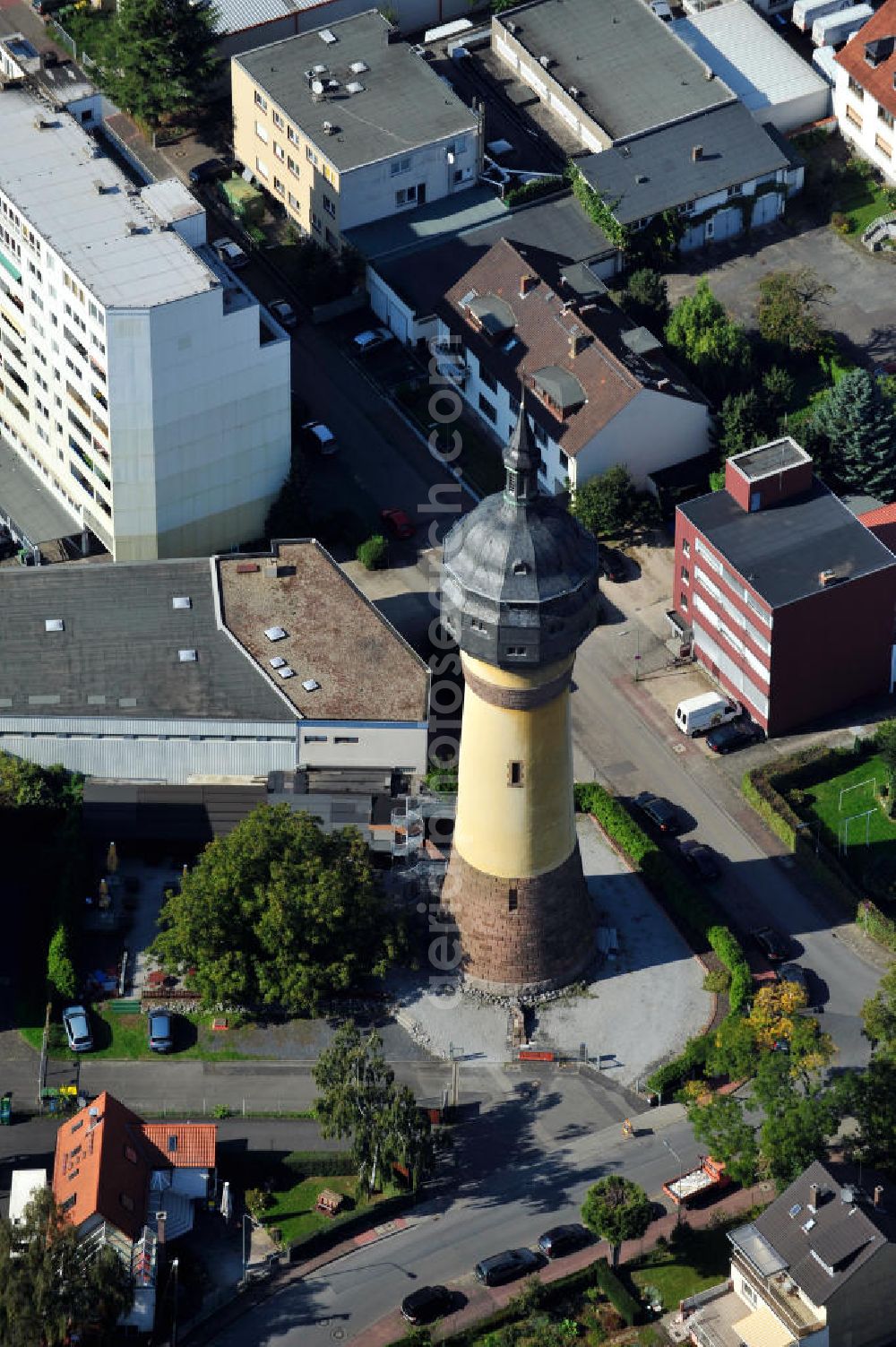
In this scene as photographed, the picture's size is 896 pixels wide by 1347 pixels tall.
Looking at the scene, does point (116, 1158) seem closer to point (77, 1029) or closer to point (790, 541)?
point (77, 1029)

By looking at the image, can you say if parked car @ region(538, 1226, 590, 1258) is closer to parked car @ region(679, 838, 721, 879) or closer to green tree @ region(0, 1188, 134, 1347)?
green tree @ region(0, 1188, 134, 1347)

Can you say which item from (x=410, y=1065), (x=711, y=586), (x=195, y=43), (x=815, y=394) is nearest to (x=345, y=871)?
(x=410, y=1065)

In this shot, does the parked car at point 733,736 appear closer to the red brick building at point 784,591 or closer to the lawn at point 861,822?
the red brick building at point 784,591

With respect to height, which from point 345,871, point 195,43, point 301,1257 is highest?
point 195,43

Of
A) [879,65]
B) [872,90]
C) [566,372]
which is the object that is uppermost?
[879,65]

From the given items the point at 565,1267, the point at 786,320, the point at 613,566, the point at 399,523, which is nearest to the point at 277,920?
the point at 565,1267

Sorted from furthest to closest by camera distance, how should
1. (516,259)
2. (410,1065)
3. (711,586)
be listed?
(516,259) → (711,586) → (410,1065)

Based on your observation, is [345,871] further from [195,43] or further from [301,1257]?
[195,43]
